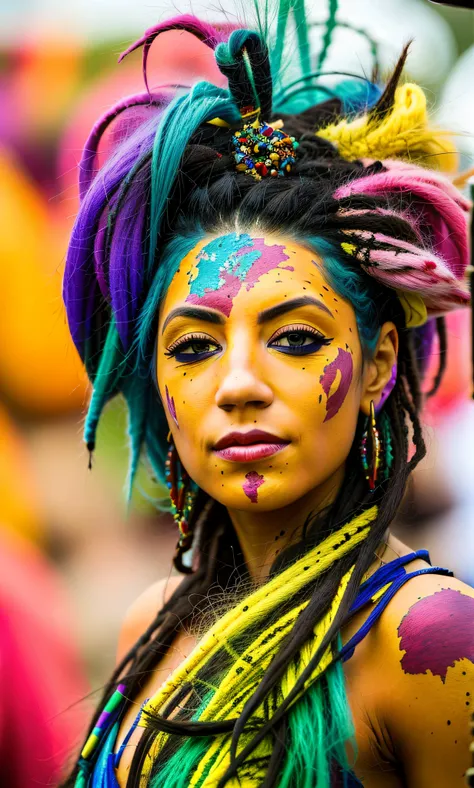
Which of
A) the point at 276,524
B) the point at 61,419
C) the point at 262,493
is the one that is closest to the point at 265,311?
the point at 262,493

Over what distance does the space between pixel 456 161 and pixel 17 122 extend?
3090 mm

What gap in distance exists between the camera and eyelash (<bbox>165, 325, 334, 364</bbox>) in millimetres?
1840

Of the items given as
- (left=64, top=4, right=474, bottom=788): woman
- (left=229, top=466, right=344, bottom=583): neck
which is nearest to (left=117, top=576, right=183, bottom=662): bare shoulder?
(left=64, top=4, right=474, bottom=788): woman

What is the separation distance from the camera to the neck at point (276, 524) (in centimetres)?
197

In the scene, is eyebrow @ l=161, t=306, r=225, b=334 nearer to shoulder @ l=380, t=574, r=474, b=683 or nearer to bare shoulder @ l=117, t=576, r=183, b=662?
shoulder @ l=380, t=574, r=474, b=683

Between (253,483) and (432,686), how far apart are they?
0.54m

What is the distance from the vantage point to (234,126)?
222 centimetres

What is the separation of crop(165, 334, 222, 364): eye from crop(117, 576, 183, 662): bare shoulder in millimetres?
817

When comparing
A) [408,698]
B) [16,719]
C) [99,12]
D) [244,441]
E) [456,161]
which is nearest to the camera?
[408,698]

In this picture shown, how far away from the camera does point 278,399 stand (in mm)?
1786

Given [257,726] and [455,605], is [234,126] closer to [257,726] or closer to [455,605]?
[455,605]

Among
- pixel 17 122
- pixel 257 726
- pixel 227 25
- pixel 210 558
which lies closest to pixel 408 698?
pixel 257 726

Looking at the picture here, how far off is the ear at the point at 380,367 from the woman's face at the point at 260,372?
73 mm

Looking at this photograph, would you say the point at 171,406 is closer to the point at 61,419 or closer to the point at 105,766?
the point at 105,766
